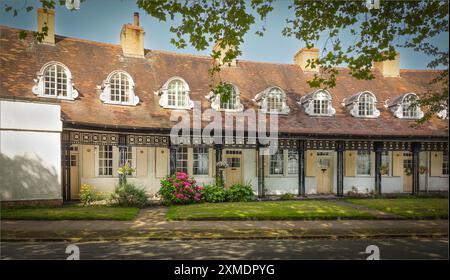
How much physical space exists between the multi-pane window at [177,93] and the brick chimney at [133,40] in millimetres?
3934

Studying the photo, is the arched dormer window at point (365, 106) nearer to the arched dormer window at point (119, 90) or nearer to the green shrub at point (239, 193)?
the green shrub at point (239, 193)

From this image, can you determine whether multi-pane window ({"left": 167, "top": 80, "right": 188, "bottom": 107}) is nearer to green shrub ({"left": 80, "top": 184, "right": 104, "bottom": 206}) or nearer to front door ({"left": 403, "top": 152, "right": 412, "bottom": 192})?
green shrub ({"left": 80, "top": 184, "right": 104, "bottom": 206})

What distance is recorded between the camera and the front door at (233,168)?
16.1 m

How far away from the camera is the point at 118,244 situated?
7359 millimetres

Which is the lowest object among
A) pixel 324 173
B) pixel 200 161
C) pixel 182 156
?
pixel 324 173

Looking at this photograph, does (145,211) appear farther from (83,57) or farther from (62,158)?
(83,57)

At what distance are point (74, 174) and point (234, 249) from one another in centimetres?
1056

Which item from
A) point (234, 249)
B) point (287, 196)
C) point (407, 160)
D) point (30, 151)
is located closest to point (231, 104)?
point (287, 196)

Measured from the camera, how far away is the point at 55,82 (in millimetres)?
13680

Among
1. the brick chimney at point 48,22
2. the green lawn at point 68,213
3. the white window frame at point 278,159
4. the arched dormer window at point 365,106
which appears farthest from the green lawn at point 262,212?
the brick chimney at point 48,22

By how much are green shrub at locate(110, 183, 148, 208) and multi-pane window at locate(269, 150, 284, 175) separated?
7612mm

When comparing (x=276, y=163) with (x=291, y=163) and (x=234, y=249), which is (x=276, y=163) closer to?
(x=291, y=163)

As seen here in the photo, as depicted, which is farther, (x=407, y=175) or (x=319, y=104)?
(x=407, y=175)

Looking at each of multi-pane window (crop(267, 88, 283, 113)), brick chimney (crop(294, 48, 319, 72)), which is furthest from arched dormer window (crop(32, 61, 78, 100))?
brick chimney (crop(294, 48, 319, 72))
